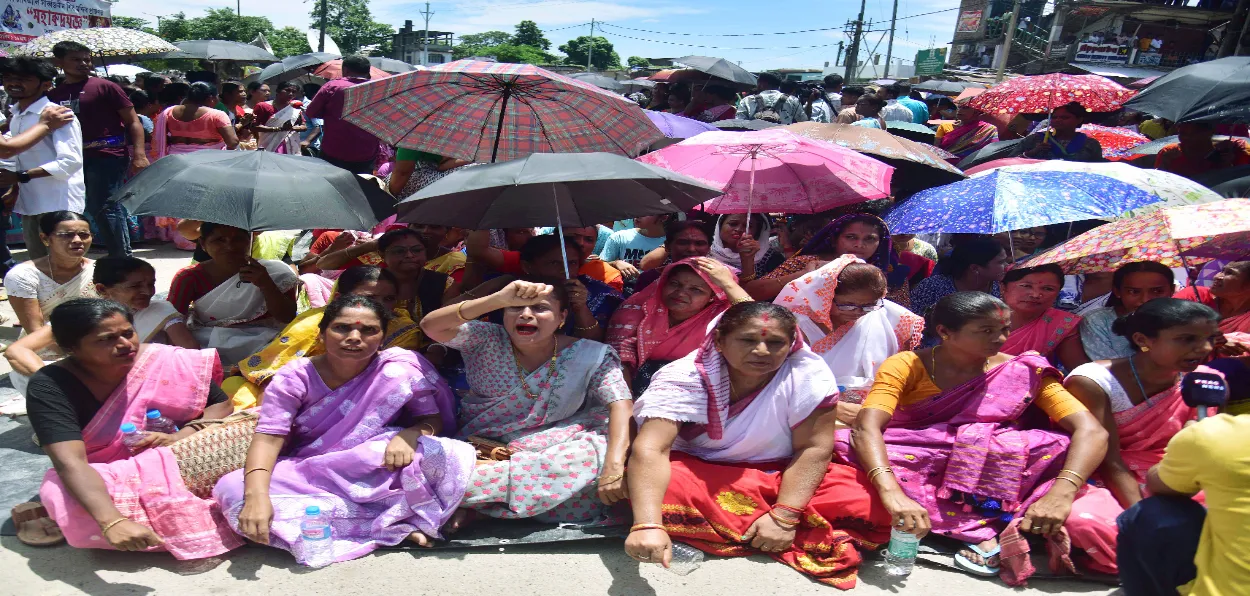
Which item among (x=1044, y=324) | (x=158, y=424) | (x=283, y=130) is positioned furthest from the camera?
(x=283, y=130)

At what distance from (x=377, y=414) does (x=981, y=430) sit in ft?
7.80

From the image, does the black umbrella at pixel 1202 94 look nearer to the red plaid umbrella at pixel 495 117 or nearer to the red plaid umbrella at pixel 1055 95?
the red plaid umbrella at pixel 1055 95

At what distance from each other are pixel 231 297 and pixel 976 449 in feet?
12.1

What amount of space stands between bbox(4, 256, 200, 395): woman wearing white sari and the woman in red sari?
8.11ft

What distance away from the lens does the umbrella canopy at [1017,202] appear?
3.62m

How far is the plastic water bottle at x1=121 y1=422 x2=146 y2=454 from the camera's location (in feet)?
10.2

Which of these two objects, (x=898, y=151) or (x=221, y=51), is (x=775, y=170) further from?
(x=221, y=51)

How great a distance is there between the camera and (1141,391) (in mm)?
3080

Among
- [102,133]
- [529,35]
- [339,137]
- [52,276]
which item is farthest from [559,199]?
[529,35]

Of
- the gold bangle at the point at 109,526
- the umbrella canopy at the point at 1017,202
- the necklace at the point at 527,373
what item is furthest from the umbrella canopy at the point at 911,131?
the gold bangle at the point at 109,526

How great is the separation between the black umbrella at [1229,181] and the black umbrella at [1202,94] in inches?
17.1

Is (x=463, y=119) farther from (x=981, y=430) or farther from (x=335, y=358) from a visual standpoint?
(x=981, y=430)

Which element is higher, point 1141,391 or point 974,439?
point 1141,391

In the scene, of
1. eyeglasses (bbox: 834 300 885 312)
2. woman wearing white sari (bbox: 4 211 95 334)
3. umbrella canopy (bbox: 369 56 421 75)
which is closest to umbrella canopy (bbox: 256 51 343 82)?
umbrella canopy (bbox: 369 56 421 75)
